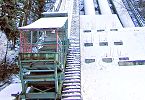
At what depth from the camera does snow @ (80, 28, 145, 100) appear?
14617 millimetres

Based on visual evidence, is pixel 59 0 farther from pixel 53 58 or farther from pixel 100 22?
pixel 53 58

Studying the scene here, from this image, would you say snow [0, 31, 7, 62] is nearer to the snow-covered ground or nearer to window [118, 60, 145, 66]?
the snow-covered ground

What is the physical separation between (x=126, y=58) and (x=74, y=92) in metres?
4.98

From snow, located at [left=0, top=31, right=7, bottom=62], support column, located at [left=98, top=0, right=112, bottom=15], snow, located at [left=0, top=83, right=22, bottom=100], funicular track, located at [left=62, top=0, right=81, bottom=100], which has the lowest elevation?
snow, located at [left=0, top=83, right=22, bottom=100]

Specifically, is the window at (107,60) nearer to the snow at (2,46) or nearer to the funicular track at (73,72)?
the funicular track at (73,72)

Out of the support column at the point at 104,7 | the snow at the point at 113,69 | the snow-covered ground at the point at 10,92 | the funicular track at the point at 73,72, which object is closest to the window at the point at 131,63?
the snow at the point at 113,69

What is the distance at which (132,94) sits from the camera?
14367 millimetres

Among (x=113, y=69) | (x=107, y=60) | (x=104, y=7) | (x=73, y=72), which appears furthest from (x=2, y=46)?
(x=113, y=69)

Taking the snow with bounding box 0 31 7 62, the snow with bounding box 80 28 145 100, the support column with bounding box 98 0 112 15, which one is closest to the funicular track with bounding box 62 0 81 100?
the snow with bounding box 80 28 145 100

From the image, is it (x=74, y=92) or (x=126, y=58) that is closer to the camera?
(x=74, y=92)

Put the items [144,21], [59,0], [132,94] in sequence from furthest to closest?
[59,0]
[144,21]
[132,94]

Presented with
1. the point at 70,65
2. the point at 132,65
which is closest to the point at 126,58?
the point at 132,65

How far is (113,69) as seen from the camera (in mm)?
17406

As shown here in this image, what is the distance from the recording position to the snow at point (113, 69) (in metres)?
14.6
